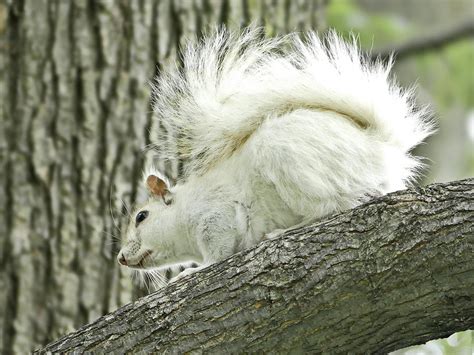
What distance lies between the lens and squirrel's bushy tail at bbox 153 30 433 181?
3213 mm

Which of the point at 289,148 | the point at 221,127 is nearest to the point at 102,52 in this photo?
the point at 221,127

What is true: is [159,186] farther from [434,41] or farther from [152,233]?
[434,41]

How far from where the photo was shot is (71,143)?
4457 millimetres

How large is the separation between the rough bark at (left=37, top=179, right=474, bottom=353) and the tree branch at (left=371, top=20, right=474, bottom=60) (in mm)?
2811

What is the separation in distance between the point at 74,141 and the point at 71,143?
0.02m

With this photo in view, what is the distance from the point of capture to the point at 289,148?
3129 mm

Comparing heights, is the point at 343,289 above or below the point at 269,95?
below

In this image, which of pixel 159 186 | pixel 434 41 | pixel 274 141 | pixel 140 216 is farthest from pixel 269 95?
pixel 434 41

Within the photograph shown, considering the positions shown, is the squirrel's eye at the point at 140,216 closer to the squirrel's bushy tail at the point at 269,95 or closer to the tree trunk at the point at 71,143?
the squirrel's bushy tail at the point at 269,95

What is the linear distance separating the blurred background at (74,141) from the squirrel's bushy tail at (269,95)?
0.84 m

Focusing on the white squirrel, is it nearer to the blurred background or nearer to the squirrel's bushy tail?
the squirrel's bushy tail

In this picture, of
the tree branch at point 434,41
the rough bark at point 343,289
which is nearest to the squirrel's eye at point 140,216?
the rough bark at point 343,289

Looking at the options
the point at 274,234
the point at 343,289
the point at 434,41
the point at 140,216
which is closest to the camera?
the point at 343,289

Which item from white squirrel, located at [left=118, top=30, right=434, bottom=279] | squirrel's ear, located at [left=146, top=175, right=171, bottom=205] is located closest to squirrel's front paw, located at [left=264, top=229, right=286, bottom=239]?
white squirrel, located at [left=118, top=30, right=434, bottom=279]
